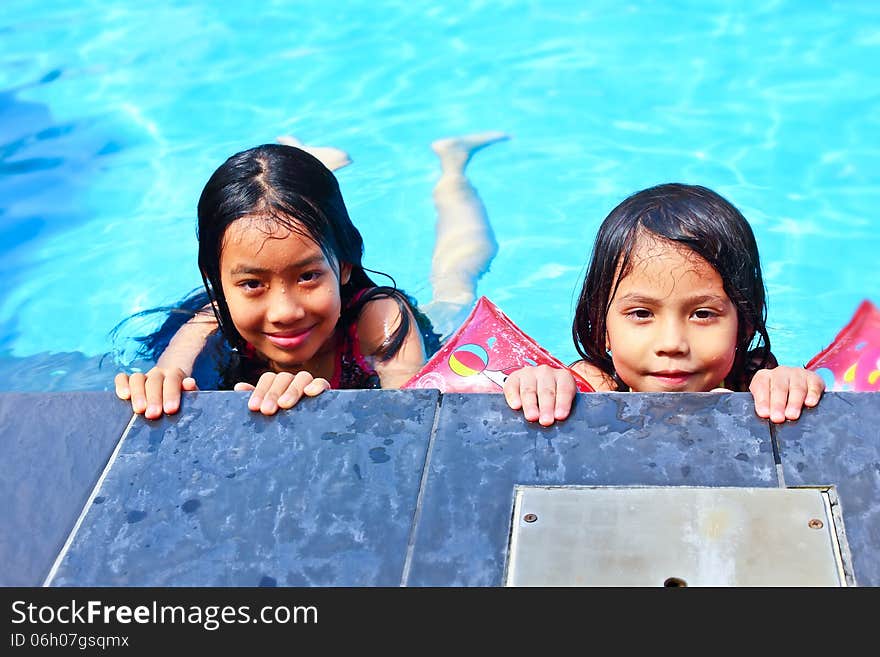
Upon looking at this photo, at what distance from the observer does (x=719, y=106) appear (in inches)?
270

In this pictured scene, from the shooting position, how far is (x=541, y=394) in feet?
7.97

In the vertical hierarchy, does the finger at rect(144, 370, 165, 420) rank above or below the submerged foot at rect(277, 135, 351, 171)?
above

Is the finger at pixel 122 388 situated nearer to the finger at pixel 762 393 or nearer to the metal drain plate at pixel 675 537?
the metal drain plate at pixel 675 537

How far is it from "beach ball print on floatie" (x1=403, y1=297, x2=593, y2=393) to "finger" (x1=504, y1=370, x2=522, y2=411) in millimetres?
854

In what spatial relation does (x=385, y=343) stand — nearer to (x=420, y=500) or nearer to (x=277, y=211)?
(x=277, y=211)

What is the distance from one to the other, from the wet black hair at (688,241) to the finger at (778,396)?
23.2 inches

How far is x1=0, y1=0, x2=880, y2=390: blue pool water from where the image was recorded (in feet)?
18.5

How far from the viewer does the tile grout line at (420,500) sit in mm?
2027

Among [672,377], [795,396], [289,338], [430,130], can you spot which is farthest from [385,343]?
[430,130]

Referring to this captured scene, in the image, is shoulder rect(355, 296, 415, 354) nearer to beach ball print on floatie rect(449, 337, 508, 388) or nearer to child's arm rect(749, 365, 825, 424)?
beach ball print on floatie rect(449, 337, 508, 388)

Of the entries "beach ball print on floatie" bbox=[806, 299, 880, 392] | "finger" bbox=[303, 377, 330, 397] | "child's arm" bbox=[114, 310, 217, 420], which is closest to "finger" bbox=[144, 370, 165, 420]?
"child's arm" bbox=[114, 310, 217, 420]

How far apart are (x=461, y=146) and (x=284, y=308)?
11.3 feet
